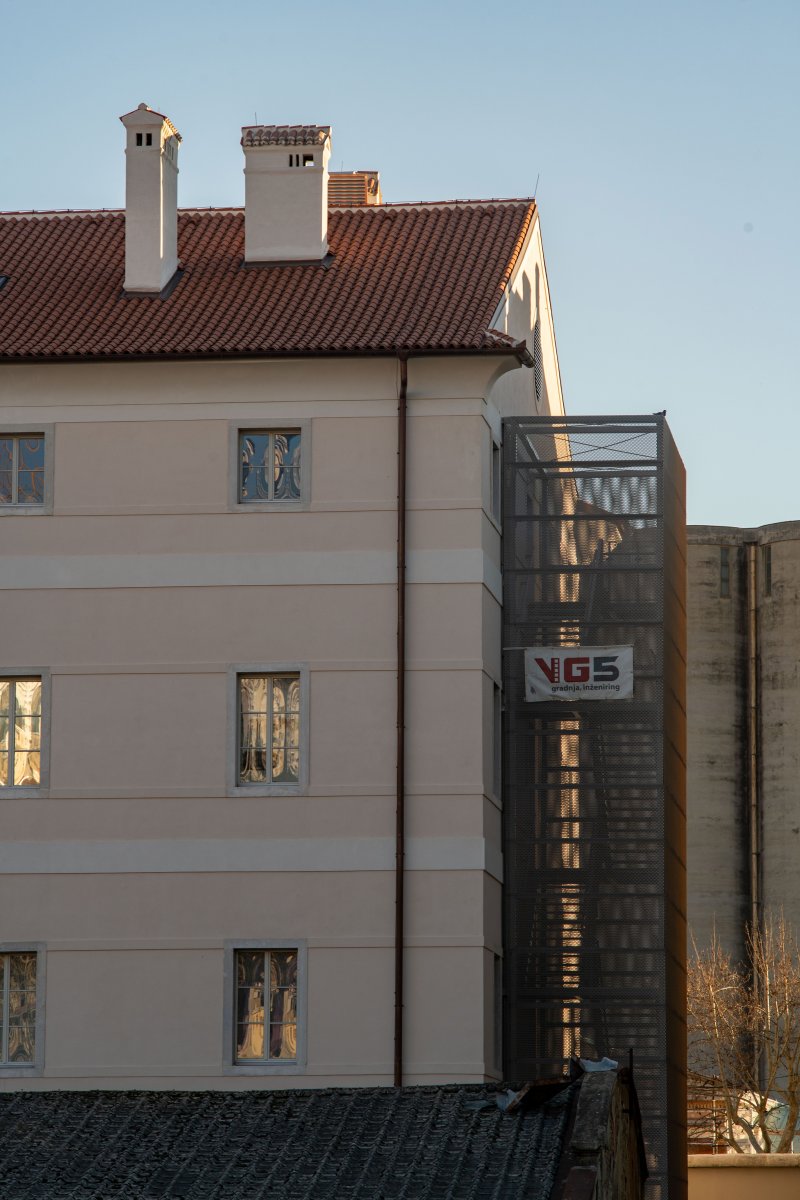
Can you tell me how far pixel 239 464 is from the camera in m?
30.4

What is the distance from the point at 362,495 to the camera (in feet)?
98.2

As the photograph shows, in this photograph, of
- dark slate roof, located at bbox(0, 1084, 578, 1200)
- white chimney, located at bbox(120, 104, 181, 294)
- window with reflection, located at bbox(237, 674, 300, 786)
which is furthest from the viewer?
white chimney, located at bbox(120, 104, 181, 294)

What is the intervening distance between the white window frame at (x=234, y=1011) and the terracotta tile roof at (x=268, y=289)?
8078mm

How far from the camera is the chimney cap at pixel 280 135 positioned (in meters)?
33.2

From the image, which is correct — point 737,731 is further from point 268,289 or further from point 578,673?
point 268,289

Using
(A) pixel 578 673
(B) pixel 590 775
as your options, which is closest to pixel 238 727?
(A) pixel 578 673

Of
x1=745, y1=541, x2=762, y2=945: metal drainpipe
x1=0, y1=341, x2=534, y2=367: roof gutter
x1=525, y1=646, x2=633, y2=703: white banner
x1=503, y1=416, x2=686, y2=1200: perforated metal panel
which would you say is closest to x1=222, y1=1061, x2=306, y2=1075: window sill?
x1=503, y1=416, x2=686, y2=1200: perforated metal panel

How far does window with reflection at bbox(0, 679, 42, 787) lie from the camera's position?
98.2 feet

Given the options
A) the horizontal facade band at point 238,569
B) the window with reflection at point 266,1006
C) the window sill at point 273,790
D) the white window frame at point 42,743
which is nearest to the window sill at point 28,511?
the horizontal facade band at point 238,569

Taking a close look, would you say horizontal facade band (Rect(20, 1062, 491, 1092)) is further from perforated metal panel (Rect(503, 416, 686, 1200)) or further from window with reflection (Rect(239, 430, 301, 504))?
window with reflection (Rect(239, 430, 301, 504))

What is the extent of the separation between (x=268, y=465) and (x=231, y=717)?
142 inches

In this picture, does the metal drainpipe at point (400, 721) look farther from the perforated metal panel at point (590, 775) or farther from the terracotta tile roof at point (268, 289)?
the perforated metal panel at point (590, 775)

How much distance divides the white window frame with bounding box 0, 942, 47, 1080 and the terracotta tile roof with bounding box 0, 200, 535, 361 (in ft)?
26.8

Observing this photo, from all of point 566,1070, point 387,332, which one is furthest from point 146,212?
point 566,1070
